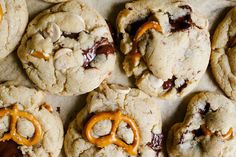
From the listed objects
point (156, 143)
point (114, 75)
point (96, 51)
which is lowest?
point (156, 143)

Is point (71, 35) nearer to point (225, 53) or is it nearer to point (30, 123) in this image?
point (30, 123)

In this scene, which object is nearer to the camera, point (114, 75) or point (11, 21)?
point (11, 21)

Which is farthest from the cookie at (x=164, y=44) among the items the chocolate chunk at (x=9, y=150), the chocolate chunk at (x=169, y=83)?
the chocolate chunk at (x=9, y=150)

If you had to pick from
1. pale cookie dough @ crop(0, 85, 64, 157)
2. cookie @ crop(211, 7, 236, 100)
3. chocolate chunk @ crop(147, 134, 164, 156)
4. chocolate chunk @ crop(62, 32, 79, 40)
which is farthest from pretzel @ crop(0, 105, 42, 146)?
cookie @ crop(211, 7, 236, 100)

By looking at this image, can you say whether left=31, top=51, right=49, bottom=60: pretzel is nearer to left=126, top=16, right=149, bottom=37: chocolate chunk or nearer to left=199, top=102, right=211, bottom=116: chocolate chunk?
left=126, top=16, right=149, bottom=37: chocolate chunk

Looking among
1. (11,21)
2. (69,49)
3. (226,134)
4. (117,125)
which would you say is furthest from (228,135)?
(11,21)

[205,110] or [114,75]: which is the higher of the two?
A: [114,75]

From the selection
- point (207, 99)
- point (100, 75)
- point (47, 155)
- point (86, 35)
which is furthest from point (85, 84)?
point (207, 99)

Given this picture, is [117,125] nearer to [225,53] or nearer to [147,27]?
[147,27]
